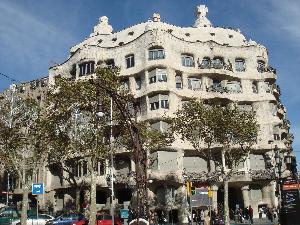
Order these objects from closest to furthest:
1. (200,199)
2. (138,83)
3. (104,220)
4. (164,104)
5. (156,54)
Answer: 1. (200,199)
2. (104,220)
3. (164,104)
4. (156,54)
5. (138,83)

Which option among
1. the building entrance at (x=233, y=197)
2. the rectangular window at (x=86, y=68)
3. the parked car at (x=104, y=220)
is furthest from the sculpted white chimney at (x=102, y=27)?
the parked car at (x=104, y=220)

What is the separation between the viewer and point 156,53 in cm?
5306

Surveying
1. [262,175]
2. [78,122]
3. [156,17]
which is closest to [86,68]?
[156,17]

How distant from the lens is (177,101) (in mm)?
51875

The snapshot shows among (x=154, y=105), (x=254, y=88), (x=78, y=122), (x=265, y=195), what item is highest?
(x=254, y=88)

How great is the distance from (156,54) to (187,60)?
4546mm

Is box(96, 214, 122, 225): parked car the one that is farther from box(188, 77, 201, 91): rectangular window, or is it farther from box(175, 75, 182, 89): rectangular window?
box(188, 77, 201, 91): rectangular window

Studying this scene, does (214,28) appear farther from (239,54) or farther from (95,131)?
(95,131)

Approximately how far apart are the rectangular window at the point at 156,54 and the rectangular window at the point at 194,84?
15.7 feet

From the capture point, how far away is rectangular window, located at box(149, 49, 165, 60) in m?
52.8

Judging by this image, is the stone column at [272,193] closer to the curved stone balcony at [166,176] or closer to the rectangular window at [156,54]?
the curved stone balcony at [166,176]

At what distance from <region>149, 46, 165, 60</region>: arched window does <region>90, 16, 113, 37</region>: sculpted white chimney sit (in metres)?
18.5

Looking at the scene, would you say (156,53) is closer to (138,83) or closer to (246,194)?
(138,83)

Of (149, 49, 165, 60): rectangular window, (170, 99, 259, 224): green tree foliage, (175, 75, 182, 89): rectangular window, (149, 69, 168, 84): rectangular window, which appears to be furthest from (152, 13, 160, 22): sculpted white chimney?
(170, 99, 259, 224): green tree foliage
